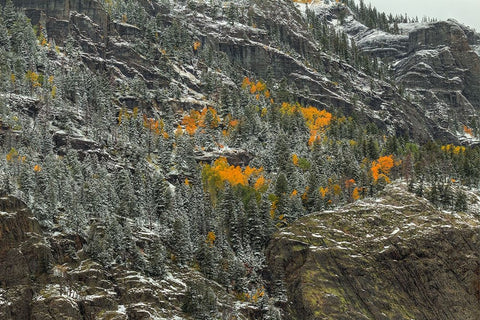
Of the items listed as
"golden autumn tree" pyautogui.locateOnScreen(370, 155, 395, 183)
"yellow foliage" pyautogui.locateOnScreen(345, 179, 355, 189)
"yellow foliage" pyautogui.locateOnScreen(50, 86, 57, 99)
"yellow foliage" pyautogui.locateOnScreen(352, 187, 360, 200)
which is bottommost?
"yellow foliage" pyautogui.locateOnScreen(352, 187, 360, 200)

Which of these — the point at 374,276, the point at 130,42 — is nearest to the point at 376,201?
the point at 374,276

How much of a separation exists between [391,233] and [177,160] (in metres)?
54.5

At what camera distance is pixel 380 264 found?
107438mm

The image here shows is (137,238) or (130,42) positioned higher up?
(130,42)

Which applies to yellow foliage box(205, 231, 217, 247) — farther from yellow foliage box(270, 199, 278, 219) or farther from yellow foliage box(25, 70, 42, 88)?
yellow foliage box(25, 70, 42, 88)

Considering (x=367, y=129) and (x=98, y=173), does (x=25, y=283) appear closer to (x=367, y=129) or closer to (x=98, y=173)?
(x=98, y=173)

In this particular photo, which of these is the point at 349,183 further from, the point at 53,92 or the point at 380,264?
the point at 53,92

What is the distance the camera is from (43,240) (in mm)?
89625

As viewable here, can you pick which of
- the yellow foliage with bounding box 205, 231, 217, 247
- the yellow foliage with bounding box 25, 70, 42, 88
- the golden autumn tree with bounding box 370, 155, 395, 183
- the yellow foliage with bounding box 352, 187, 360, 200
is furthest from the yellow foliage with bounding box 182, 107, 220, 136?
the yellow foliage with bounding box 205, 231, 217, 247

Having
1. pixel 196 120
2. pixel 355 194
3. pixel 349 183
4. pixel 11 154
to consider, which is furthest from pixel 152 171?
pixel 355 194

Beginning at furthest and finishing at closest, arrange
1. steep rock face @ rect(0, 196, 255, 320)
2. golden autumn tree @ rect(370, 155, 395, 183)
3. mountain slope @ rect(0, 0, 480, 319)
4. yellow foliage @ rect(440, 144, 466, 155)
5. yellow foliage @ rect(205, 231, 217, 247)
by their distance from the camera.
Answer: yellow foliage @ rect(440, 144, 466, 155) < golden autumn tree @ rect(370, 155, 395, 183) < yellow foliage @ rect(205, 231, 217, 247) < mountain slope @ rect(0, 0, 480, 319) < steep rock face @ rect(0, 196, 255, 320)

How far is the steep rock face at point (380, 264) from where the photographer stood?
332ft

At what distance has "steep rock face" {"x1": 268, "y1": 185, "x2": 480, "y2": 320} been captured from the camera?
10131cm

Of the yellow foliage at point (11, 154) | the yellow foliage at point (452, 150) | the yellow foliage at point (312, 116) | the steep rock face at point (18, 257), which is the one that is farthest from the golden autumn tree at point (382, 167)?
Result: the yellow foliage at point (11, 154)
